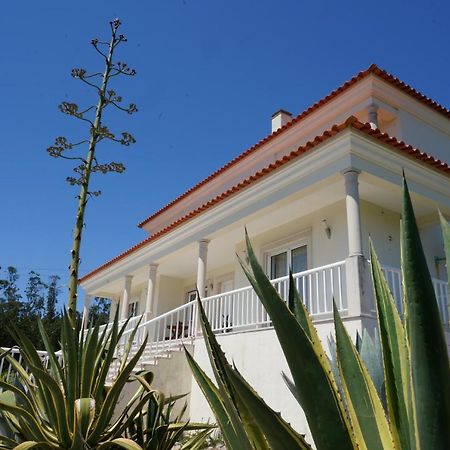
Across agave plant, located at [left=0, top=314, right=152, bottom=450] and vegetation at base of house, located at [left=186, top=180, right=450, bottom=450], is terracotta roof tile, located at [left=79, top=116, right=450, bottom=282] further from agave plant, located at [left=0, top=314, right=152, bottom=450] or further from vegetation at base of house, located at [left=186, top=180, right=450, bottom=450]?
vegetation at base of house, located at [left=186, top=180, right=450, bottom=450]

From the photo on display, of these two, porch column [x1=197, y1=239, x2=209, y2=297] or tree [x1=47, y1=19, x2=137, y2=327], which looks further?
porch column [x1=197, y1=239, x2=209, y2=297]

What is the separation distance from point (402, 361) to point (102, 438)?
3.22 m

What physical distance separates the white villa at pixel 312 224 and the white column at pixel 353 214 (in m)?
0.02

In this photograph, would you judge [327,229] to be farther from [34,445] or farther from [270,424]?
[270,424]

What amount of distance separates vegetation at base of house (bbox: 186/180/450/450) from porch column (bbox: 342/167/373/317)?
5939 mm

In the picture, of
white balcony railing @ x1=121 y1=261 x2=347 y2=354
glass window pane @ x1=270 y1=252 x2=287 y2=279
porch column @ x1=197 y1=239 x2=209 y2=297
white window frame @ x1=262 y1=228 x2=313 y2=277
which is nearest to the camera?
white balcony railing @ x1=121 y1=261 x2=347 y2=354

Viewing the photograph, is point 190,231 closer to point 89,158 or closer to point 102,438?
point 89,158

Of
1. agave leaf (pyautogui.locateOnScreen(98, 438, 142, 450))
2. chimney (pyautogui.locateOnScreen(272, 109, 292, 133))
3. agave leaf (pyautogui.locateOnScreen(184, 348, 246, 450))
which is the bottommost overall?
agave leaf (pyautogui.locateOnScreen(98, 438, 142, 450))

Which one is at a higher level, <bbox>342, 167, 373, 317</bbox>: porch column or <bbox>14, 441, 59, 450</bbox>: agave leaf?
<bbox>342, 167, 373, 317</bbox>: porch column

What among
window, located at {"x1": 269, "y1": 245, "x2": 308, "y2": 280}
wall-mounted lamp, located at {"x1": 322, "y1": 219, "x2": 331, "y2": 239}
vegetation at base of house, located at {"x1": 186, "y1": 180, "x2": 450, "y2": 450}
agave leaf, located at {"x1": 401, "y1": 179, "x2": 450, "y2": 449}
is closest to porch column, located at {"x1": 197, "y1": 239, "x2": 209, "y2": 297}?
window, located at {"x1": 269, "y1": 245, "x2": 308, "y2": 280}

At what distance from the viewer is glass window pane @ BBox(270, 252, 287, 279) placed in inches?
463

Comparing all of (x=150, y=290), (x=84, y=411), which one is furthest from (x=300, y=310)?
(x=150, y=290)

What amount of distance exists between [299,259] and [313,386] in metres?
10.4

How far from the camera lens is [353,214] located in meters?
7.62
